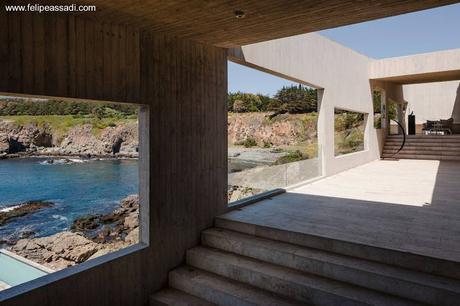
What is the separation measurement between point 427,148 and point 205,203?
11.9 meters

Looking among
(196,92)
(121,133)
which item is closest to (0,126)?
(121,133)

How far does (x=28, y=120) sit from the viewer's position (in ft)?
53.9

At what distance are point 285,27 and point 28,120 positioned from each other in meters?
17.2

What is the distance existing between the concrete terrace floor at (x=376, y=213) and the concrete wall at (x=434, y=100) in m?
14.9

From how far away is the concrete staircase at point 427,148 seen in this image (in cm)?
1226

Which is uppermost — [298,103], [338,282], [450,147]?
[298,103]

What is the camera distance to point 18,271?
4199 mm

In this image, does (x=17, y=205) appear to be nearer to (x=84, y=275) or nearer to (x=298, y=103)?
(x=84, y=275)

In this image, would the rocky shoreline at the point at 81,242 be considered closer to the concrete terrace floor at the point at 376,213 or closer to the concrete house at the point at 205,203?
the concrete house at the point at 205,203

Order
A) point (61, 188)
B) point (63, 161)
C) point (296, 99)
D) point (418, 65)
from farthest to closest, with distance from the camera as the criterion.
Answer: point (296, 99), point (63, 161), point (61, 188), point (418, 65)

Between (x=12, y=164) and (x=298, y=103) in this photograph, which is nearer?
(x=12, y=164)

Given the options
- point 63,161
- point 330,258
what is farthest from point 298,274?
point 63,161

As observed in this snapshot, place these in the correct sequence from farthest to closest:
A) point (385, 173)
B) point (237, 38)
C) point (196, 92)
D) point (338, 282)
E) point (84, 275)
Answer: point (385, 173)
point (196, 92)
point (237, 38)
point (338, 282)
point (84, 275)

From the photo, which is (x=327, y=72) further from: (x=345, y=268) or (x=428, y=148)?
(x=428, y=148)
